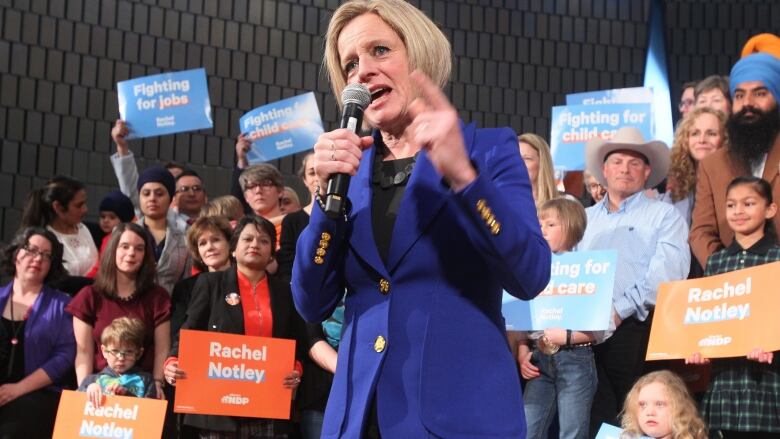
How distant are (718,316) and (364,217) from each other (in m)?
2.67

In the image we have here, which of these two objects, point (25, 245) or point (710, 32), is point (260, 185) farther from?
point (710, 32)

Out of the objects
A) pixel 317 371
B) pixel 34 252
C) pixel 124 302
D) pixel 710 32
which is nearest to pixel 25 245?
pixel 34 252

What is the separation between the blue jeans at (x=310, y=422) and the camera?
4586 millimetres

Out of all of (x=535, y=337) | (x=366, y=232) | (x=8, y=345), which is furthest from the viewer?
(x=8, y=345)

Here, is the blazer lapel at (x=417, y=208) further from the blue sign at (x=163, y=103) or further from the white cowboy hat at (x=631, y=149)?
the blue sign at (x=163, y=103)

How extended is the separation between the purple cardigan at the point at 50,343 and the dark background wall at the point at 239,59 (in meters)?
2.99

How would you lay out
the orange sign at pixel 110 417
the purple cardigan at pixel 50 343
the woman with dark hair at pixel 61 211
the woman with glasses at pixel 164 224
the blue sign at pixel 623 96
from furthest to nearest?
the blue sign at pixel 623 96 → the woman with dark hair at pixel 61 211 → the woman with glasses at pixel 164 224 → the purple cardigan at pixel 50 343 → the orange sign at pixel 110 417

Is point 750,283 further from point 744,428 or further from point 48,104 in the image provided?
point 48,104

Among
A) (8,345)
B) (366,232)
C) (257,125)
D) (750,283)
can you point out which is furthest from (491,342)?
(257,125)

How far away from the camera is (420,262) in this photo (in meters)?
1.74

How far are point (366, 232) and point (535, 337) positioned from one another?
2.82 metres

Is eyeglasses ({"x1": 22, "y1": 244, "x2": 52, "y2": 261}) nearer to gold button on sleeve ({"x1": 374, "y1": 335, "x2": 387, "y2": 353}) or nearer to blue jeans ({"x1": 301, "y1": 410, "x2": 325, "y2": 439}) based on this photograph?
blue jeans ({"x1": 301, "y1": 410, "x2": 325, "y2": 439})

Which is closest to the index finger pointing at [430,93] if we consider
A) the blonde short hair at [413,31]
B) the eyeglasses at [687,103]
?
the blonde short hair at [413,31]

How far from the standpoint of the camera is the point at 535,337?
14.8 feet
